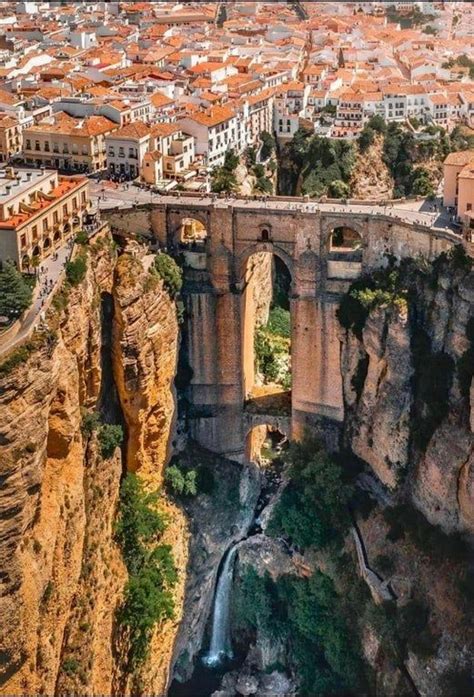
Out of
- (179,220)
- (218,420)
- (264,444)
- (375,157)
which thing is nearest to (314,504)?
(218,420)

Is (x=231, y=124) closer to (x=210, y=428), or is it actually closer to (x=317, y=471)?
(x=210, y=428)

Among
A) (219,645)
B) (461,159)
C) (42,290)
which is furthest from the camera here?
(219,645)

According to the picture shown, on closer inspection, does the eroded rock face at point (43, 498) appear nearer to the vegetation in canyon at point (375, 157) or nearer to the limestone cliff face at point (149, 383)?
the limestone cliff face at point (149, 383)

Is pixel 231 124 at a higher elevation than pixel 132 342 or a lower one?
higher

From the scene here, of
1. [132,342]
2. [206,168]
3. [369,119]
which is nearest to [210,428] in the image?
[132,342]

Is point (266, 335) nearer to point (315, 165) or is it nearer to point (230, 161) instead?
point (230, 161)
